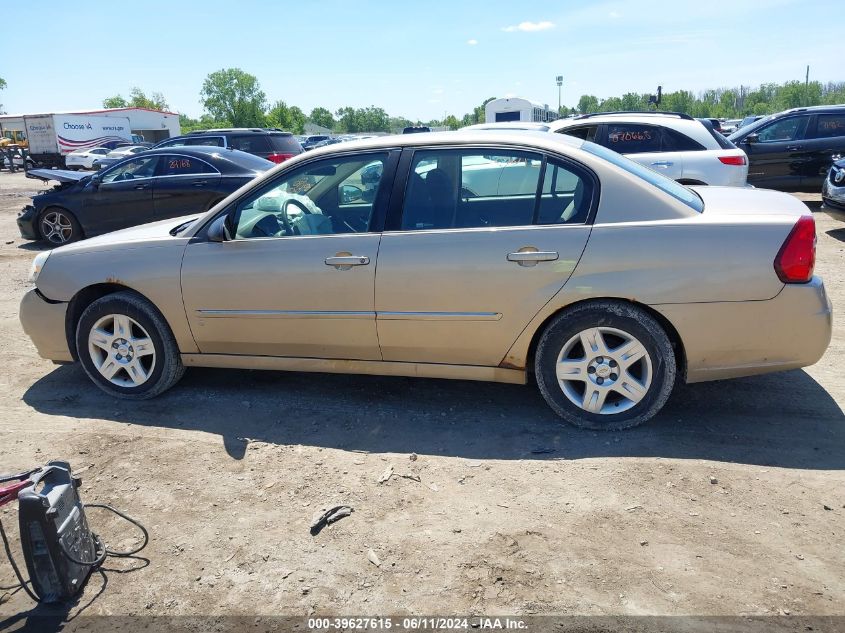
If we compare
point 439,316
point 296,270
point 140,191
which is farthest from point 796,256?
point 140,191

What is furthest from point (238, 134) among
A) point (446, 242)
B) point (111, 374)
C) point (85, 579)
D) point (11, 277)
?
point (85, 579)

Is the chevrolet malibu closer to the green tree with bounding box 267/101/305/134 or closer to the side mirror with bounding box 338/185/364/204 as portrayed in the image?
the side mirror with bounding box 338/185/364/204

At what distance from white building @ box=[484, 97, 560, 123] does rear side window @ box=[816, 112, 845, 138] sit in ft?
78.7

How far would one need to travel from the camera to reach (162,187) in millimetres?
9930

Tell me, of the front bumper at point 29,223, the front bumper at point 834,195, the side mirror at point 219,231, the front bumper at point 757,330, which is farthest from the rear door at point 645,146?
the front bumper at point 29,223

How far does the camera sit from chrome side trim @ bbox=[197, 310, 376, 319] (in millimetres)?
4012

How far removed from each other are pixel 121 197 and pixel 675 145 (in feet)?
26.8

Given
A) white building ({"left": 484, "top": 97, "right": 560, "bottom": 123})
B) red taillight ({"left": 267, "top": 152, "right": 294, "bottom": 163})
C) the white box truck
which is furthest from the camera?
the white box truck

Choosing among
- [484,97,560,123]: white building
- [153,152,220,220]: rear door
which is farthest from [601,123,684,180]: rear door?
[484,97,560,123]: white building

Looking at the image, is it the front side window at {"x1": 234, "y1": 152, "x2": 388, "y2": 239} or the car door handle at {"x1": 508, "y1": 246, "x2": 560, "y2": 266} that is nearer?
the car door handle at {"x1": 508, "y1": 246, "x2": 560, "y2": 266}

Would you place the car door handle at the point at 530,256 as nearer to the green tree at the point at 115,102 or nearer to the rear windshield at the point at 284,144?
the rear windshield at the point at 284,144

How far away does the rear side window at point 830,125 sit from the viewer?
1221 cm

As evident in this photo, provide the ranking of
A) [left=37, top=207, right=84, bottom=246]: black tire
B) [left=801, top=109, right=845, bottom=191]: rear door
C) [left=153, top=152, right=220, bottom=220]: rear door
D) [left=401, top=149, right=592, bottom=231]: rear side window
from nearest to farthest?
[left=401, top=149, right=592, bottom=231]: rear side window → [left=153, top=152, right=220, bottom=220]: rear door → [left=37, top=207, right=84, bottom=246]: black tire → [left=801, top=109, right=845, bottom=191]: rear door

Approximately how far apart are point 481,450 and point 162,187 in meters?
7.97
